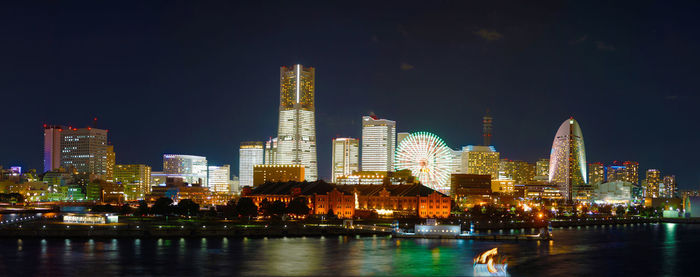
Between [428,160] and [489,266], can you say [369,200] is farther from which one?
[489,266]

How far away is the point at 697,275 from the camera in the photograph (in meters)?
69.6

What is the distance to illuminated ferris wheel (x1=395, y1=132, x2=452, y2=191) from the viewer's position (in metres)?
178

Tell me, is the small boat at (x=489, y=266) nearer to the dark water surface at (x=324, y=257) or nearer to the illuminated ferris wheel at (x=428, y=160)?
the dark water surface at (x=324, y=257)

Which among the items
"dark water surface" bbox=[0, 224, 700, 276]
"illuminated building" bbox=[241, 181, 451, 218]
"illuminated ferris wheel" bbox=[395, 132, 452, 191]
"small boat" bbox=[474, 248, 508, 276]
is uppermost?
"illuminated ferris wheel" bbox=[395, 132, 452, 191]

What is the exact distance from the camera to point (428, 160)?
17888 cm

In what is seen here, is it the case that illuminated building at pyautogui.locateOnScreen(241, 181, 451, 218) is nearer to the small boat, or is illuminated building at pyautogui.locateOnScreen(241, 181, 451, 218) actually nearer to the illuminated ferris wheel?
the illuminated ferris wheel

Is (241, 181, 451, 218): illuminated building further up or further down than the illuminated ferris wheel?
further down

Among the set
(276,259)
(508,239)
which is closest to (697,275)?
(508,239)

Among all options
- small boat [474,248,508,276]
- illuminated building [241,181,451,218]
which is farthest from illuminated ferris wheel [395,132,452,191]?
small boat [474,248,508,276]

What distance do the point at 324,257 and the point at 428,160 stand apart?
10623 cm

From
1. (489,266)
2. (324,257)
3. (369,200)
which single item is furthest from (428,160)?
(489,266)

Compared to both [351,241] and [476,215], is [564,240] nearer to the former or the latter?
[351,241]

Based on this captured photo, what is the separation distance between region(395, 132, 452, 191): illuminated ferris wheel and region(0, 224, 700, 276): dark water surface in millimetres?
77932

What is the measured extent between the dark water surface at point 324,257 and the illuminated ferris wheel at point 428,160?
77.9m
